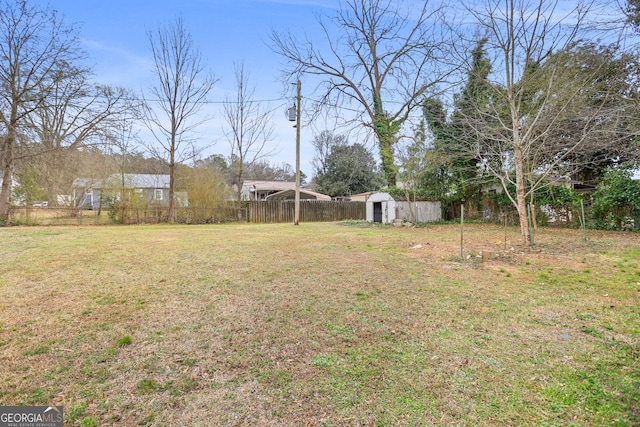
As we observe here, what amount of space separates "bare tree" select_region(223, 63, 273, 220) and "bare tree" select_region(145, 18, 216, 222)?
66.6 inches

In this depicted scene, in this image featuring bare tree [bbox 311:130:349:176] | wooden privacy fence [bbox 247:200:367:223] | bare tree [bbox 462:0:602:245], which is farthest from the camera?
bare tree [bbox 311:130:349:176]

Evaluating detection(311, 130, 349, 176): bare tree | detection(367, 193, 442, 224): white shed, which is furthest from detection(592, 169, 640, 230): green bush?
detection(311, 130, 349, 176): bare tree

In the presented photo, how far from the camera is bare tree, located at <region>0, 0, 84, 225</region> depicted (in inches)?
506

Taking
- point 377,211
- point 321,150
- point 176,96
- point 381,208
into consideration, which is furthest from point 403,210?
point 321,150

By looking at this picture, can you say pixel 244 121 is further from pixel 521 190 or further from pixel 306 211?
pixel 521 190

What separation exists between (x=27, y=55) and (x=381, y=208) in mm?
17628

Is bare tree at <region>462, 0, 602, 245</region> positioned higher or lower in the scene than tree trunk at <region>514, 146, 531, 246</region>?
higher

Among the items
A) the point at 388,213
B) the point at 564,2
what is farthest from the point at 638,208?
the point at 388,213

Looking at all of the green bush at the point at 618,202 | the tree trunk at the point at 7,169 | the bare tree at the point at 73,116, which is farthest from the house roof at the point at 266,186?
the green bush at the point at 618,202

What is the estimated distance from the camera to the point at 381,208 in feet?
55.1

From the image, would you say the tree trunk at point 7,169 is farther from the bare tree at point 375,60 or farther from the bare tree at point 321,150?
the bare tree at point 321,150

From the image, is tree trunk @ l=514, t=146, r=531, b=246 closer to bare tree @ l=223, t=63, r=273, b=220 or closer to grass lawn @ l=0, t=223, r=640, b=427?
grass lawn @ l=0, t=223, r=640, b=427

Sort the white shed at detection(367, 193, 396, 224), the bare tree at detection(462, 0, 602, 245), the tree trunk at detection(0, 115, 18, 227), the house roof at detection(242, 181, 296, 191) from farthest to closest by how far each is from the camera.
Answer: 1. the house roof at detection(242, 181, 296, 191)
2. the white shed at detection(367, 193, 396, 224)
3. the tree trunk at detection(0, 115, 18, 227)
4. the bare tree at detection(462, 0, 602, 245)

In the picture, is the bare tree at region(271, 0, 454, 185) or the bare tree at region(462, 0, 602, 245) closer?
the bare tree at region(462, 0, 602, 245)
